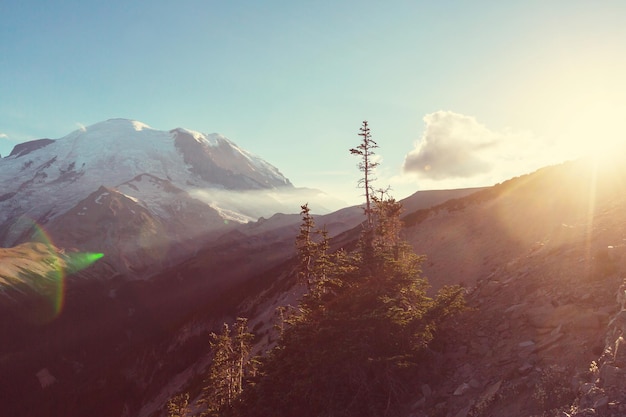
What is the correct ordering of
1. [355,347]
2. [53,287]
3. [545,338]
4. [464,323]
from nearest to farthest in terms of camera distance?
[545,338] → [355,347] → [464,323] → [53,287]

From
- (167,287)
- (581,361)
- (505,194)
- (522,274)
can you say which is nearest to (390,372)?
(581,361)

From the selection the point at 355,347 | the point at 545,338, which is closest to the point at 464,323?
the point at 545,338

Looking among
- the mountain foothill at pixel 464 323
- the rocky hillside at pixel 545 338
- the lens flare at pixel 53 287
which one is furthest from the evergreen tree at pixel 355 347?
the lens flare at pixel 53 287

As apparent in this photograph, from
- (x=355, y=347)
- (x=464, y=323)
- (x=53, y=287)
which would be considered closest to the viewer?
(x=355, y=347)

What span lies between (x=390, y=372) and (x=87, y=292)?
202064 mm

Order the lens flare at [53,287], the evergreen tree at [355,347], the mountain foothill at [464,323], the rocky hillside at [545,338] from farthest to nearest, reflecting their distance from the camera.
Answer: the lens flare at [53,287]
the evergreen tree at [355,347]
the mountain foothill at [464,323]
the rocky hillside at [545,338]

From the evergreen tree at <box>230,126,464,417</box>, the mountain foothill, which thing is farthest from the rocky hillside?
the evergreen tree at <box>230,126,464,417</box>

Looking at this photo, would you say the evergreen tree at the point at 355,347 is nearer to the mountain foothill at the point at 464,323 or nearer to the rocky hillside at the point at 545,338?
the mountain foothill at the point at 464,323

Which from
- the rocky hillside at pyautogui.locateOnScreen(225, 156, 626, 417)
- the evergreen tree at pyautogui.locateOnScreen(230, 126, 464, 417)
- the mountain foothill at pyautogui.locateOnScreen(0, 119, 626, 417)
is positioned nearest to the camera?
the rocky hillside at pyautogui.locateOnScreen(225, 156, 626, 417)

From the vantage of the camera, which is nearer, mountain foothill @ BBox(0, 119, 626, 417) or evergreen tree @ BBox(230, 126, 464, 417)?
mountain foothill @ BBox(0, 119, 626, 417)

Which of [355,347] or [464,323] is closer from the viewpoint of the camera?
[355,347]

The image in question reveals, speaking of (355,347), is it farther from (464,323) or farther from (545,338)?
(545,338)

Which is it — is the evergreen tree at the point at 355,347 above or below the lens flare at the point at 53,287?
above

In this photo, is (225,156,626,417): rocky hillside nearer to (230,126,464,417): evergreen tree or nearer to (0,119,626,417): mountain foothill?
(0,119,626,417): mountain foothill
